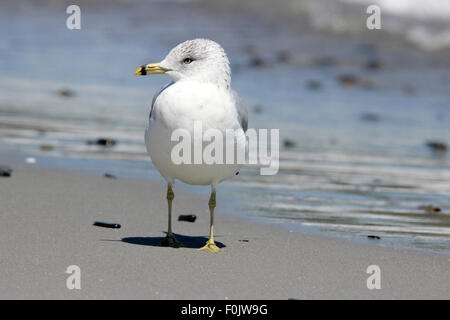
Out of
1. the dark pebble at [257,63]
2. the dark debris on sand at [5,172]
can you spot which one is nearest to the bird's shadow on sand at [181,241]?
the dark debris on sand at [5,172]

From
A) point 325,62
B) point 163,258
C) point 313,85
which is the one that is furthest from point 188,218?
point 325,62

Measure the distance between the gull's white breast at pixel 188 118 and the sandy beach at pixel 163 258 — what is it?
1.62ft

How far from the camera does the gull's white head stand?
5.25m

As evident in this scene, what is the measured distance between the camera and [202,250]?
17.5ft

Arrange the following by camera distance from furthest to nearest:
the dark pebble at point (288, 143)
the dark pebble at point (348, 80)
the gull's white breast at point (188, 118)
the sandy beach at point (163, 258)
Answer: the dark pebble at point (348, 80) < the dark pebble at point (288, 143) < the gull's white breast at point (188, 118) < the sandy beach at point (163, 258)

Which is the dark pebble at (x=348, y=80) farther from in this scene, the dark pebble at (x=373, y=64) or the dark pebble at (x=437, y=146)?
the dark pebble at (x=437, y=146)

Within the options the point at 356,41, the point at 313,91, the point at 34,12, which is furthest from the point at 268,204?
the point at 34,12

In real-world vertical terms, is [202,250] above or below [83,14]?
below

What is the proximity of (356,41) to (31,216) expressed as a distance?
42.1 ft

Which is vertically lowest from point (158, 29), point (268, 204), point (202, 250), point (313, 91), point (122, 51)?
point (202, 250)

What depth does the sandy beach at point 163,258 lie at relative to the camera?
14.6 ft

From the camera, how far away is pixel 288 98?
39.6 ft
